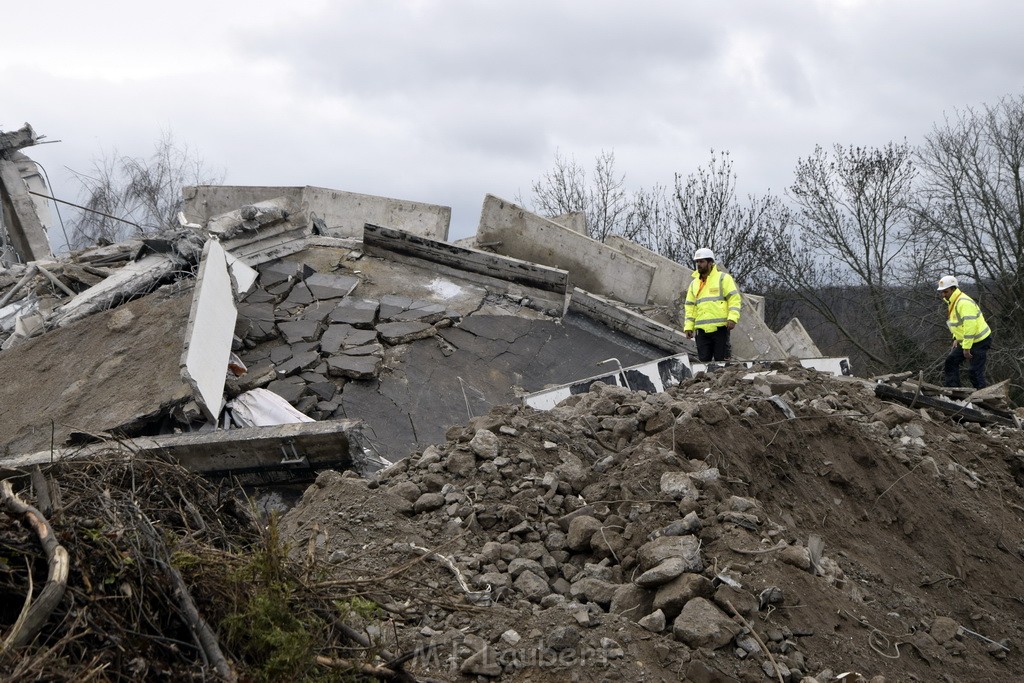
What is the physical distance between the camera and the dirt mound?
3570 millimetres

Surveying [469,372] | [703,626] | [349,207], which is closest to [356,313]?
[469,372]

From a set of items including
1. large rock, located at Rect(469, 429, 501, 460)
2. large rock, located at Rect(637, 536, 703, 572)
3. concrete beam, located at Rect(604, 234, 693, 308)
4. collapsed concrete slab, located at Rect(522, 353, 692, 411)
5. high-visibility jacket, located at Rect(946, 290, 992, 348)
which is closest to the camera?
large rock, located at Rect(637, 536, 703, 572)

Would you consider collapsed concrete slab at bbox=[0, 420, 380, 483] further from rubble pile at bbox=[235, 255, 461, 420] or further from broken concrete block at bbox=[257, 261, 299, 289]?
broken concrete block at bbox=[257, 261, 299, 289]

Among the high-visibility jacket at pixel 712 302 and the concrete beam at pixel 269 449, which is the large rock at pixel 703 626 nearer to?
the concrete beam at pixel 269 449

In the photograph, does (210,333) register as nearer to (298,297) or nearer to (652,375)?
(298,297)

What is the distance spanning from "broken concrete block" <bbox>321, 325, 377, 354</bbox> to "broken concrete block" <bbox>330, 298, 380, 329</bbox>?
120 mm

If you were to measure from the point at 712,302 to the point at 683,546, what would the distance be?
5868mm

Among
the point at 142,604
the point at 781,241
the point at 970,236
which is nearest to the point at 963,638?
the point at 142,604

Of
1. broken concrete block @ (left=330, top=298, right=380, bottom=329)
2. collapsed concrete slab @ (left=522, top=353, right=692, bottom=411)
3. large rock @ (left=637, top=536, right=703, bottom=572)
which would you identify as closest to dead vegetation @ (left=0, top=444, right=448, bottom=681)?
large rock @ (left=637, top=536, right=703, bottom=572)

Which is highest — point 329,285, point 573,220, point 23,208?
point 573,220

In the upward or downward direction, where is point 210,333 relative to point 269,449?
upward

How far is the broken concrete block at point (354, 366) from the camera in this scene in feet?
29.3

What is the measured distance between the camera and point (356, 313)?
9.88 metres

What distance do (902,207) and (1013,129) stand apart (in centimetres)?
319
